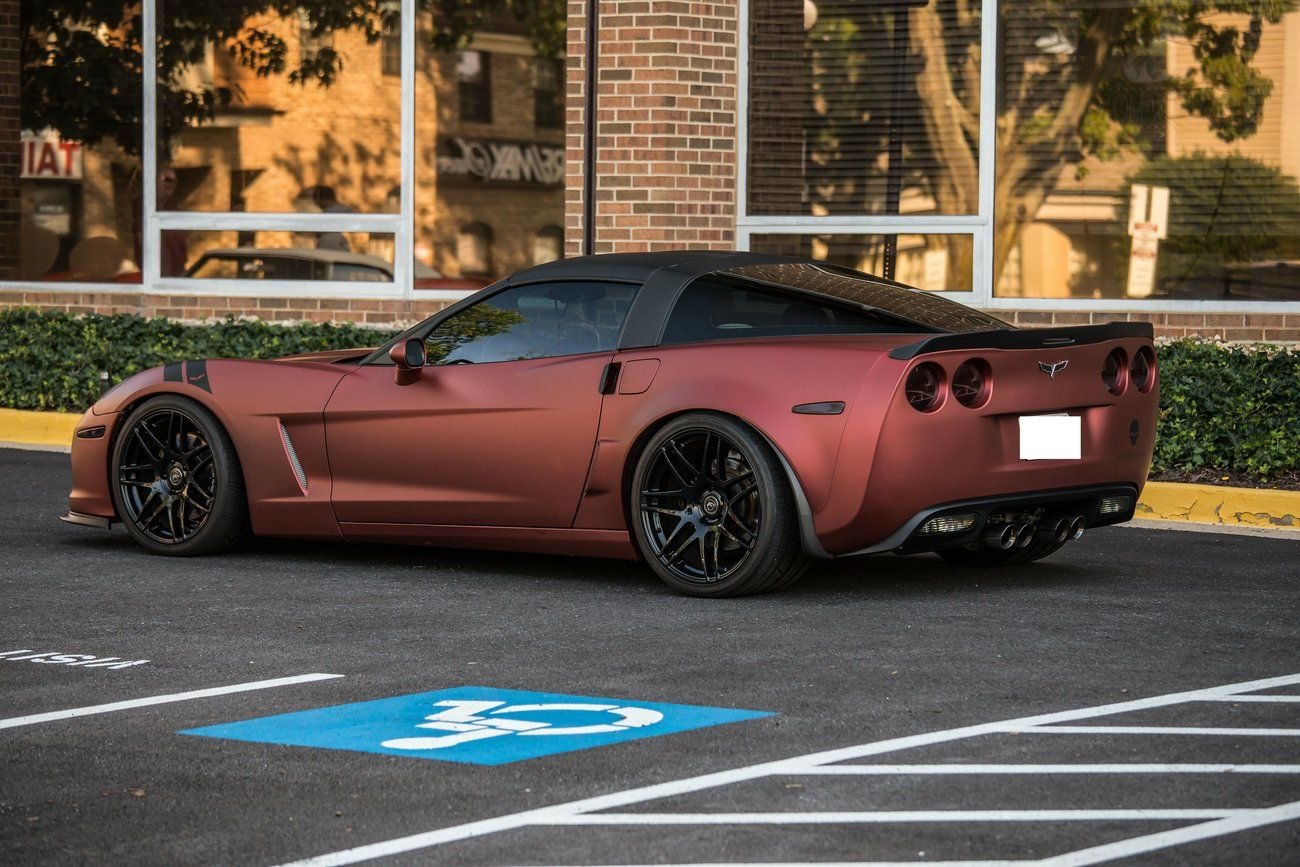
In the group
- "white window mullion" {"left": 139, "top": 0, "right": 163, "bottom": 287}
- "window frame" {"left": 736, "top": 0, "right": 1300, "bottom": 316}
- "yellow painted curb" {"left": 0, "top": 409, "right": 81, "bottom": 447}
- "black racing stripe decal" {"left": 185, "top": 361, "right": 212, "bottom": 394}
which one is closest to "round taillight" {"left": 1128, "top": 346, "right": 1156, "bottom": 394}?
"black racing stripe decal" {"left": 185, "top": 361, "right": 212, "bottom": 394}

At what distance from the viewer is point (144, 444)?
870 centimetres

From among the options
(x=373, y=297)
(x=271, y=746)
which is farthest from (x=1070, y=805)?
(x=373, y=297)

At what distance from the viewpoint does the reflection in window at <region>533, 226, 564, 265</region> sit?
14.3m

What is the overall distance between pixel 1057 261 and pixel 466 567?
19.6ft

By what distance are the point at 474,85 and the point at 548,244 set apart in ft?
4.16

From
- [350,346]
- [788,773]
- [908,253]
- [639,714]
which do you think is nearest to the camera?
[788,773]

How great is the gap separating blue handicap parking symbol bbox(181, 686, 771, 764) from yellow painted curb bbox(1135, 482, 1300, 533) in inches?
208

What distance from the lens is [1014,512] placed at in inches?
293

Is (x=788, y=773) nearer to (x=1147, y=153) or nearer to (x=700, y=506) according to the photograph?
(x=700, y=506)

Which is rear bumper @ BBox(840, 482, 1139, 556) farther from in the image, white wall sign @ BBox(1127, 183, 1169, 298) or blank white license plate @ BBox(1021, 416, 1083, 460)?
white wall sign @ BBox(1127, 183, 1169, 298)

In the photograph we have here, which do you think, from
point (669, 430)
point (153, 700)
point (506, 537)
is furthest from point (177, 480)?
point (153, 700)

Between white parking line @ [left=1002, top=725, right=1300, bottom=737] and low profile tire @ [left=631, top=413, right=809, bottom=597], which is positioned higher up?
low profile tire @ [left=631, top=413, right=809, bottom=597]

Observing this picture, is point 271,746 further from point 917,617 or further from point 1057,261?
point 1057,261

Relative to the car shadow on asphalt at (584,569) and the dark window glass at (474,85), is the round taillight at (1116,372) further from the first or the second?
the dark window glass at (474,85)
